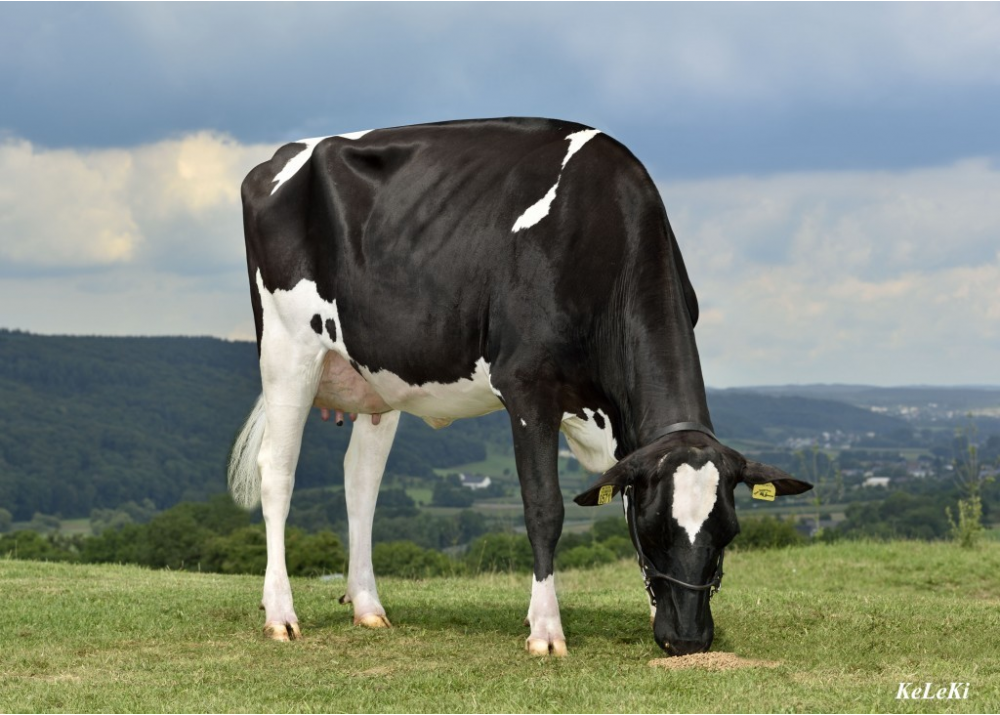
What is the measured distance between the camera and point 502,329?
29.1ft

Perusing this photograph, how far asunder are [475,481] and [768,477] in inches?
5653

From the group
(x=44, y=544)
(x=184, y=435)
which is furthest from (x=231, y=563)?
(x=184, y=435)

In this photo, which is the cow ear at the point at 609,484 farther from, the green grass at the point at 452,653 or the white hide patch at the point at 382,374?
the white hide patch at the point at 382,374

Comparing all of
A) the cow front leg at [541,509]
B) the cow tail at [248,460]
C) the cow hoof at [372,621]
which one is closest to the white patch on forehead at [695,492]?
the cow front leg at [541,509]

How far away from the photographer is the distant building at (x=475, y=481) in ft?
476

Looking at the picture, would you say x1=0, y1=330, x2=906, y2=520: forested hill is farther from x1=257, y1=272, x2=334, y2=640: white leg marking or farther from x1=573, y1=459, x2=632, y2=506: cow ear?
x1=573, y1=459, x2=632, y2=506: cow ear

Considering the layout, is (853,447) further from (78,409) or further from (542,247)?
(542,247)

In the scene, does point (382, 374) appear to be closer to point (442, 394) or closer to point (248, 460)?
point (442, 394)

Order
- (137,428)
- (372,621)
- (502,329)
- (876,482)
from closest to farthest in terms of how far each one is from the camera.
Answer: (502,329) < (372,621) < (876,482) < (137,428)

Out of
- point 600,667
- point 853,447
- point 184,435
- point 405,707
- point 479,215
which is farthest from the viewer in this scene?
point 853,447

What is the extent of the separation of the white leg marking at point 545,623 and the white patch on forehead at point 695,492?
4.85ft

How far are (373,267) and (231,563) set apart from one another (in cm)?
2736

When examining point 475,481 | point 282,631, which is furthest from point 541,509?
point 475,481

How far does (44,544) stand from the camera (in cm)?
3272
